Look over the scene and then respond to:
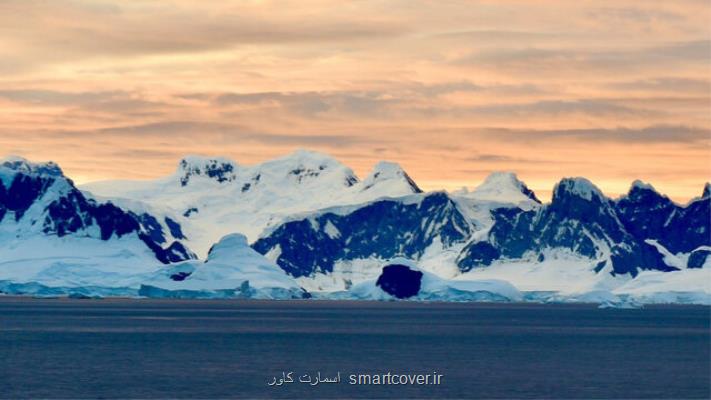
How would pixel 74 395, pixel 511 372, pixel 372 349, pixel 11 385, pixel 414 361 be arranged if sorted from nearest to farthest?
pixel 74 395
pixel 11 385
pixel 511 372
pixel 414 361
pixel 372 349

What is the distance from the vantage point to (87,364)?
128 m

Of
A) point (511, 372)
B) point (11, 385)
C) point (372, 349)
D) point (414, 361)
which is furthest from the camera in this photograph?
point (372, 349)

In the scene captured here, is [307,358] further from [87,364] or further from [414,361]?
[87,364]

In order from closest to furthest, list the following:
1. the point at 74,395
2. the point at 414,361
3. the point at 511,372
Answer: the point at 74,395 < the point at 511,372 < the point at 414,361

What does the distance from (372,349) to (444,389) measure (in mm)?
50816

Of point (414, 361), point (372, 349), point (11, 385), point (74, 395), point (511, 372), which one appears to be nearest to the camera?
point (74, 395)

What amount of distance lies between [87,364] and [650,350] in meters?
69.4

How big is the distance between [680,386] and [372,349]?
50.9 metres

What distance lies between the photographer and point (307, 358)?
140 m

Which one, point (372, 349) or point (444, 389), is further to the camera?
point (372, 349)

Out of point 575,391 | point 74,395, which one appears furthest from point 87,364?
point 575,391

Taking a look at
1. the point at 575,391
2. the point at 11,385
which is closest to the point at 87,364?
the point at 11,385

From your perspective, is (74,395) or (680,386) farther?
(680,386)

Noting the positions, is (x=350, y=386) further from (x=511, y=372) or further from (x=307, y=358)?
(x=307, y=358)
